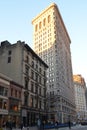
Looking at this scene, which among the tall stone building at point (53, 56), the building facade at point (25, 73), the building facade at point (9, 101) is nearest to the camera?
the building facade at point (9, 101)

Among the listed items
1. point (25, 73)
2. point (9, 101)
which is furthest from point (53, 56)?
point (9, 101)

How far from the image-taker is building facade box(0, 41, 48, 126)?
54.2 meters

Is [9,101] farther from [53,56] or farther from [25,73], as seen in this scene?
[53,56]

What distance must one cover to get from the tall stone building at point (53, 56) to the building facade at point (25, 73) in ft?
126

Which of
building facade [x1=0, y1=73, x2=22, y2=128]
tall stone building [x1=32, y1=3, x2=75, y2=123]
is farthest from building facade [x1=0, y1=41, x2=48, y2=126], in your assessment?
tall stone building [x1=32, y1=3, x2=75, y2=123]

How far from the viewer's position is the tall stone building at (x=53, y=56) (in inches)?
4070

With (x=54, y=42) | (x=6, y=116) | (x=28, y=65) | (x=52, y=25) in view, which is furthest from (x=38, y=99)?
(x=52, y=25)

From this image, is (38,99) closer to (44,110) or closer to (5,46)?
(44,110)

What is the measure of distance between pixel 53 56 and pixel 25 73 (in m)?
59.7

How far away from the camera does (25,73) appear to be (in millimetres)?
55500

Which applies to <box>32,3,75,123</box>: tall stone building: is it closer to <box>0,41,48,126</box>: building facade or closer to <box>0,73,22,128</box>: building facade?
<box>0,41,48,126</box>: building facade

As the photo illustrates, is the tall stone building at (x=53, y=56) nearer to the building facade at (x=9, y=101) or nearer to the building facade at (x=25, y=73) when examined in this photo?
the building facade at (x=25, y=73)

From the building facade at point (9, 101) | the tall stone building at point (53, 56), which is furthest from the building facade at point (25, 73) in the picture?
the tall stone building at point (53, 56)

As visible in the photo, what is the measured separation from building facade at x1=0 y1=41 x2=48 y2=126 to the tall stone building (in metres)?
38.6
